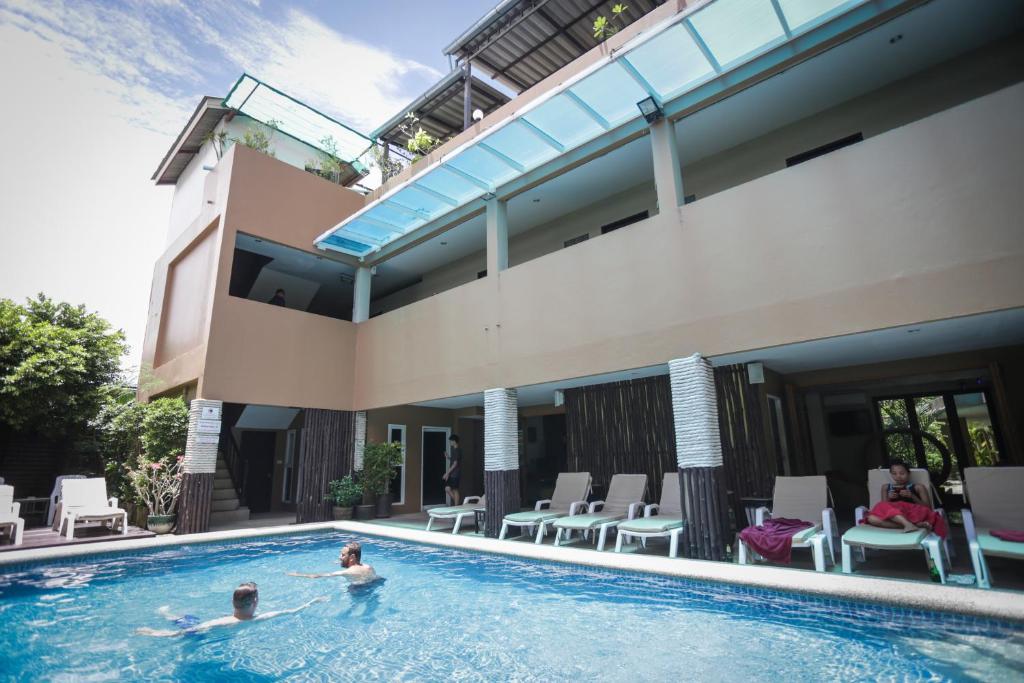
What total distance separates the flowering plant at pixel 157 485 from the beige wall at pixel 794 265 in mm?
6036

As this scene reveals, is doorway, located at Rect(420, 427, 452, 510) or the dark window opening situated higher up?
the dark window opening

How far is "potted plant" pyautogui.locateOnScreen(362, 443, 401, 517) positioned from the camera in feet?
39.0

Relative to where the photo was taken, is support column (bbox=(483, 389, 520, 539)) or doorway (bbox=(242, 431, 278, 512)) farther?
doorway (bbox=(242, 431, 278, 512))

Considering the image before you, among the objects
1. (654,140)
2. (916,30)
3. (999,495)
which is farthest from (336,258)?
(999,495)

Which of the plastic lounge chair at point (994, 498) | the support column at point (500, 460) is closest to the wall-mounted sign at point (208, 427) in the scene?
the support column at point (500, 460)

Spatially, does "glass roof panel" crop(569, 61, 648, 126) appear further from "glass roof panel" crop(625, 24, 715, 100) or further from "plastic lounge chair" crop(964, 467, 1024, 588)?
"plastic lounge chair" crop(964, 467, 1024, 588)

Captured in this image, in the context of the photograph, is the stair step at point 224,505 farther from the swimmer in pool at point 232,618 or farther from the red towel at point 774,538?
the red towel at point 774,538

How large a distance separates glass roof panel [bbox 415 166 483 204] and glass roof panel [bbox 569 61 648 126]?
296 cm

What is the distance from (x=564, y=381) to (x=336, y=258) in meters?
7.37

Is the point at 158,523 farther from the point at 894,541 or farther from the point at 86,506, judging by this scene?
the point at 894,541

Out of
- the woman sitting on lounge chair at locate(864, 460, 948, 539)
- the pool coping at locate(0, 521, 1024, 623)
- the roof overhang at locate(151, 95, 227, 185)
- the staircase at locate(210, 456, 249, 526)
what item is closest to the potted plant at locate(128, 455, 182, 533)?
the pool coping at locate(0, 521, 1024, 623)

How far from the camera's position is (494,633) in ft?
15.2

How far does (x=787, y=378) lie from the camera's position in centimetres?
1011

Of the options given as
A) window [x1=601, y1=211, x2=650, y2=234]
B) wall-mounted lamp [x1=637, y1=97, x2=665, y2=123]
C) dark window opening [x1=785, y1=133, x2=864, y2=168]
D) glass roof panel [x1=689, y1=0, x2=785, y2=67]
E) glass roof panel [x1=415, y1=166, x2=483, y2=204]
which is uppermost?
glass roof panel [x1=689, y1=0, x2=785, y2=67]
